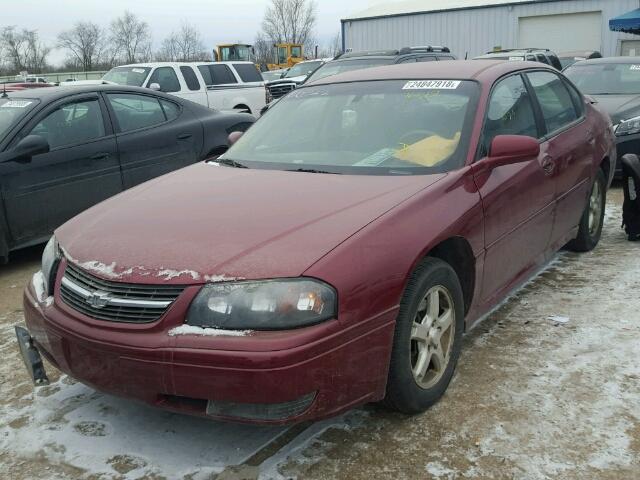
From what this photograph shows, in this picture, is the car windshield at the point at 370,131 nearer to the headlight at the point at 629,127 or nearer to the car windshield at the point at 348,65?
the headlight at the point at 629,127

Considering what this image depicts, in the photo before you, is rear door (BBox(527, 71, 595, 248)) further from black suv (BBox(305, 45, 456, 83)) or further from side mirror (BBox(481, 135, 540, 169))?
black suv (BBox(305, 45, 456, 83))

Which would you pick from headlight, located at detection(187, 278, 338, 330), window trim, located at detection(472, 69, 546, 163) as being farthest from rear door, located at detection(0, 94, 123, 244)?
window trim, located at detection(472, 69, 546, 163)

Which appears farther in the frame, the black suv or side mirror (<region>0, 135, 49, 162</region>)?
the black suv

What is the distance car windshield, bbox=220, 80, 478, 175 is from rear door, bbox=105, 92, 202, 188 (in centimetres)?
235

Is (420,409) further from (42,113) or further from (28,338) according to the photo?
(42,113)

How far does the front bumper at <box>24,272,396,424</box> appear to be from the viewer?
2326mm

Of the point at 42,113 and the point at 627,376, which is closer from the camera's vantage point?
the point at 627,376

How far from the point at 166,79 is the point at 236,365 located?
11.8 m

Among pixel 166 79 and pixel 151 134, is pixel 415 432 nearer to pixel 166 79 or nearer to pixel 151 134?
pixel 151 134

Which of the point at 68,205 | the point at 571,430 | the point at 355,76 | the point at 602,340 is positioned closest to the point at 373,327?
the point at 571,430

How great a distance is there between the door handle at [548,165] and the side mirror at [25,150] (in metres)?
3.87

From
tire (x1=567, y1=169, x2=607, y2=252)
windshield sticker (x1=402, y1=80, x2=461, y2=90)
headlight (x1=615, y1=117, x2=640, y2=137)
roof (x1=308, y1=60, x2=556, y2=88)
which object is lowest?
tire (x1=567, y1=169, x2=607, y2=252)

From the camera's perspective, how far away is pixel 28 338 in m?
3.06

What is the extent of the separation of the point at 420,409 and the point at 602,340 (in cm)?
135
